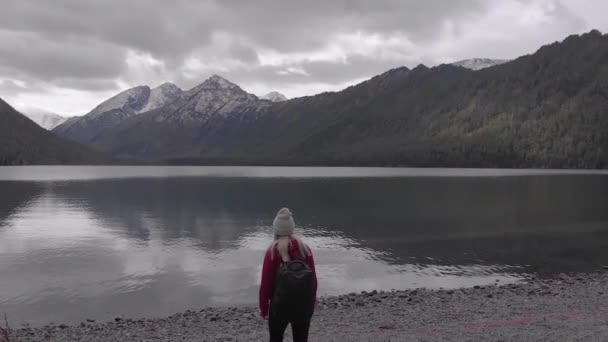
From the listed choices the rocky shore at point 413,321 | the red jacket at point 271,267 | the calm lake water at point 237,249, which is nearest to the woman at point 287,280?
the red jacket at point 271,267

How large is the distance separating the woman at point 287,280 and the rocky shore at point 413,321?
6.39 metres

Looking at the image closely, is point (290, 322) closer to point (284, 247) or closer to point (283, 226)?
point (284, 247)

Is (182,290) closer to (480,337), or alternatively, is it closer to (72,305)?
(72,305)

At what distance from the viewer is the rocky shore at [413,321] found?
60.2 feet

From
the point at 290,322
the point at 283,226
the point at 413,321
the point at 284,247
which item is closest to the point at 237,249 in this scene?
the point at 413,321

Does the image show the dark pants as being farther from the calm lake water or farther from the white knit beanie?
the calm lake water

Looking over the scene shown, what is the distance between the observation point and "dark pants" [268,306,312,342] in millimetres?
10094

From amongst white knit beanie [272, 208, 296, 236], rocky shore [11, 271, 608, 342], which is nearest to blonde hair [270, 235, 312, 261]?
white knit beanie [272, 208, 296, 236]

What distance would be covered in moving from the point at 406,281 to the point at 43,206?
80890 millimetres

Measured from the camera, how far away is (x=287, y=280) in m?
9.66

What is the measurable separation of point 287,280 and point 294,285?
190 millimetres

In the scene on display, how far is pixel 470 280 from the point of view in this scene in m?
35.0

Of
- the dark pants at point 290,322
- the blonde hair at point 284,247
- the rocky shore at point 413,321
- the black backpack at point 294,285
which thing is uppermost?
the blonde hair at point 284,247

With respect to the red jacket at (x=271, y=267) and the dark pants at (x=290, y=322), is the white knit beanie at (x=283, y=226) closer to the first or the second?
the red jacket at (x=271, y=267)
